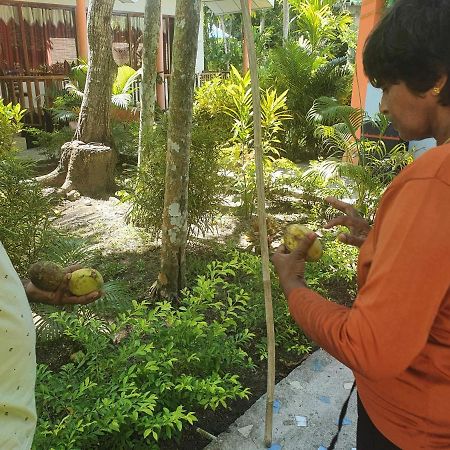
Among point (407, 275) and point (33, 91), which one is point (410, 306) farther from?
point (33, 91)

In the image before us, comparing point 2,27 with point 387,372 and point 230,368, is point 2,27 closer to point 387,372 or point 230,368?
point 230,368

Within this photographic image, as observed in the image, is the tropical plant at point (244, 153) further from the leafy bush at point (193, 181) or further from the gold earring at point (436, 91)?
the gold earring at point (436, 91)

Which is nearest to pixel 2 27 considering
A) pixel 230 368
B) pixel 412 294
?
pixel 230 368

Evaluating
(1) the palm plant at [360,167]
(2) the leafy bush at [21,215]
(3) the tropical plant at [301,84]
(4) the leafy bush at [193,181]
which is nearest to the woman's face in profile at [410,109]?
(2) the leafy bush at [21,215]

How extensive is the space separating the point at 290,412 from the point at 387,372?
5.83 ft

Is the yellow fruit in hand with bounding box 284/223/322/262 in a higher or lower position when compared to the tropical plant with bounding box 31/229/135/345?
higher

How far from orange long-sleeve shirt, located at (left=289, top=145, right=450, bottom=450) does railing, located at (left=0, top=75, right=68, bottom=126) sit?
402 inches

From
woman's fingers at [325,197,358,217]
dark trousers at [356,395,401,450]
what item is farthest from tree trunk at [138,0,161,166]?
dark trousers at [356,395,401,450]

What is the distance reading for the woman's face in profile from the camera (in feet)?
3.50

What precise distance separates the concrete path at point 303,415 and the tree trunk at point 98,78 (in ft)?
16.0

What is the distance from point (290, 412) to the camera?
2.59 m

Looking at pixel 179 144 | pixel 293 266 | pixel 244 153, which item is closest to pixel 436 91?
pixel 293 266

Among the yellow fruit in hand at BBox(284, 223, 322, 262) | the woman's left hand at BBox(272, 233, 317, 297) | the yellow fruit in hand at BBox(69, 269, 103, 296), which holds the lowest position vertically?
the yellow fruit in hand at BBox(69, 269, 103, 296)

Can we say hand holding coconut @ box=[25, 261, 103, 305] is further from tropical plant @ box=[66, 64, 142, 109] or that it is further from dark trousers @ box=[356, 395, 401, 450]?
tropical plant @ box=[66, 64, 142, 109]
